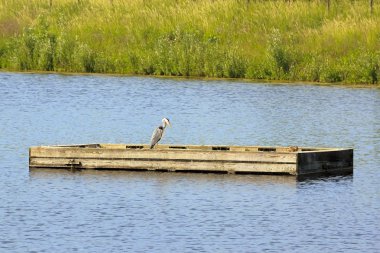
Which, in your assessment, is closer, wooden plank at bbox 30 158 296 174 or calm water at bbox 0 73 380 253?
calm water at bbox 0 73 380 253

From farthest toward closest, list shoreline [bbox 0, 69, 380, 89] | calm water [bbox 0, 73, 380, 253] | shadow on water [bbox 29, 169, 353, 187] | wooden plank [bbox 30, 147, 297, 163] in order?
shoreline [bbox 0, 69, 380, 89] → wooden plank [bbox 30, 147, 297, 163] → shadow on water [bbox 29, 169, 353, 187] → calm water [bbox 0, 73, 380, 253]

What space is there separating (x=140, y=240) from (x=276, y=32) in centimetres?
3437

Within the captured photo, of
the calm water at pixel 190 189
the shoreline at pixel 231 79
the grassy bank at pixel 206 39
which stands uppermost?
the grassy bank at pixel 206 39

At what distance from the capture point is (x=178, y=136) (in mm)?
42188

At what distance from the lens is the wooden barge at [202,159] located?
33.5 meters

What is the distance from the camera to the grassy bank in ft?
193

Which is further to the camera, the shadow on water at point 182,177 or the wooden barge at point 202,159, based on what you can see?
the wooden barge at point 202,159

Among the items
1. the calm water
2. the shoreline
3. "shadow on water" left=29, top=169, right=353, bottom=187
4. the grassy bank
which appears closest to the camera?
the calm water

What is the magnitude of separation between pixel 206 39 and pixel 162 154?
28607 mm

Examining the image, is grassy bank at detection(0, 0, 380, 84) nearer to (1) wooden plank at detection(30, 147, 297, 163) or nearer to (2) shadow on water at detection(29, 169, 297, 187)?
(1) wooden plank at detection(30, 147, 297, 163)

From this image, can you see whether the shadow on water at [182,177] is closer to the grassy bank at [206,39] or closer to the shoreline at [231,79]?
the shoreline at [231,79]

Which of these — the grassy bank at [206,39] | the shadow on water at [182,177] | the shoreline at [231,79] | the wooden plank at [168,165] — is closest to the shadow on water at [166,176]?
the shadow on water at [182,177]

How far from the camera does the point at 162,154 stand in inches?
1348

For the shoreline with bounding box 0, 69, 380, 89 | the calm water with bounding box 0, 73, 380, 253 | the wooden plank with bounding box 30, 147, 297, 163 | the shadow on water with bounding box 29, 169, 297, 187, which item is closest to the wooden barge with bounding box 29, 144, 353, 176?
the wooden plank with bounding box 30, 147, 297, 163
